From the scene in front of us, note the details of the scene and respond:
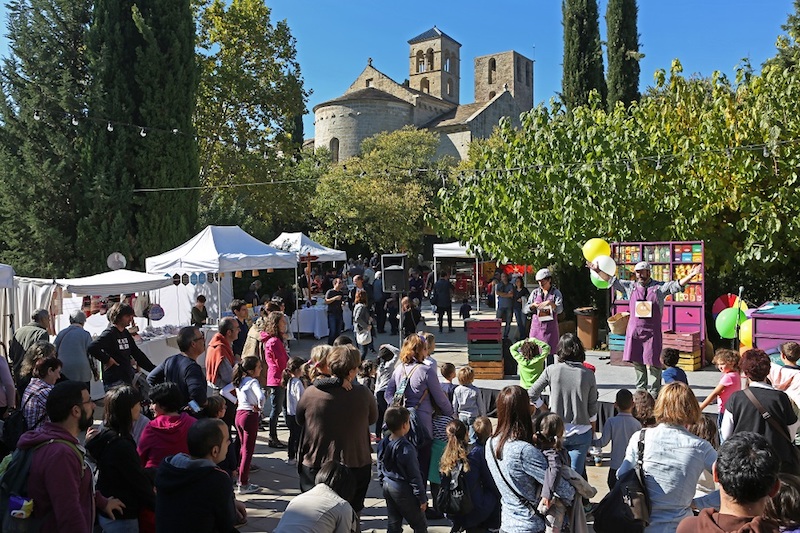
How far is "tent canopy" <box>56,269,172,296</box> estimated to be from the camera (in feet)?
35.9

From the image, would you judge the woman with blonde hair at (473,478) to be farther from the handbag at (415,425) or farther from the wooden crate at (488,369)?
the wooden crate at (488,369)

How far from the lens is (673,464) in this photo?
11.4 ft

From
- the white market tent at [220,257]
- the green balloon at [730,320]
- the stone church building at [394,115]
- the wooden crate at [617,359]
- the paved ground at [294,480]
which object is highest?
the stone church building at [394,115]

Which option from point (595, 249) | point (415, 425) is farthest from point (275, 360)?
point (595, 249)

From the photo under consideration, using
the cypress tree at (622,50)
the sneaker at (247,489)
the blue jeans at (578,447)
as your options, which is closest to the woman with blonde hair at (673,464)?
the blue jeans at (578,447)

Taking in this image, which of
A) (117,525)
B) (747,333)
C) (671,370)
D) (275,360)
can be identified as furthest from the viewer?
(747,333)

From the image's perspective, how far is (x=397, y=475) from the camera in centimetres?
431

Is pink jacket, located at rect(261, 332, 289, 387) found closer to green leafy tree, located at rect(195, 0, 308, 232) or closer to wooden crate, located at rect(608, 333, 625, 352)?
wooden crate, located at rect(608, 333, 625, 352)

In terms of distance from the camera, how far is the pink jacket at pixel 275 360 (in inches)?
281

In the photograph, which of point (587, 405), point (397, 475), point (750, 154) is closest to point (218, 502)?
point (397, 475)

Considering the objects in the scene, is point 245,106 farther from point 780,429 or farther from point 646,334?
point 780,429

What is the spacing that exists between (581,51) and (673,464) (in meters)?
22.1

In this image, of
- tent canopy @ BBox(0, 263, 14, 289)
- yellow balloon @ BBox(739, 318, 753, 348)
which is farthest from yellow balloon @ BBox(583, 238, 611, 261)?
tent canopy @ BBox(0, 263, 14, 289)

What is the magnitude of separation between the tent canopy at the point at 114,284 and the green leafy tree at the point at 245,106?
11.5 meters
